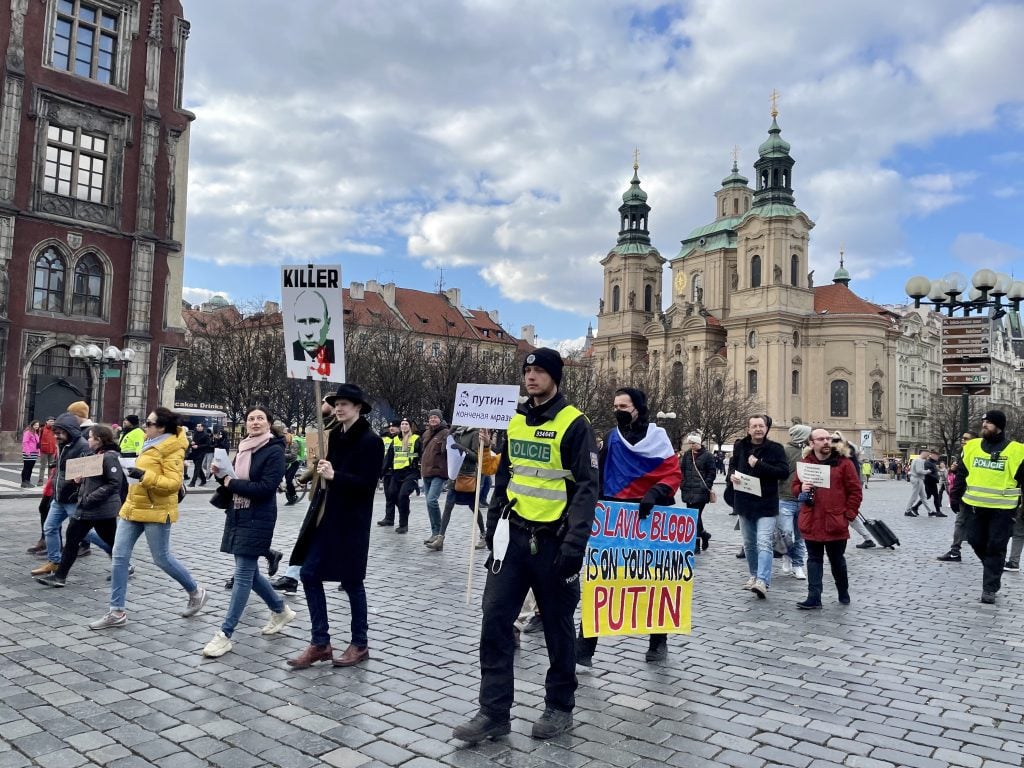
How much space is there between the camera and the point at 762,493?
8.82m

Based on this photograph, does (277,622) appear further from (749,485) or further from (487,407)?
(749,485)

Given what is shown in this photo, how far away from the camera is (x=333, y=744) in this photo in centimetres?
443

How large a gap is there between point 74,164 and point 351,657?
103 feet

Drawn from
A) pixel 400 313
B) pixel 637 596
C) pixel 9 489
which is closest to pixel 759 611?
pixel 637 596

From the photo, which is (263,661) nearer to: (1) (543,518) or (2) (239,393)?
(1) (543,518)

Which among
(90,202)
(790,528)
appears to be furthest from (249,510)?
(90,202)

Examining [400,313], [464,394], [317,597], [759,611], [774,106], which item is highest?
[774,106]

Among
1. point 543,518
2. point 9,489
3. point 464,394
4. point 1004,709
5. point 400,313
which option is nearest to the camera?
point 543,518

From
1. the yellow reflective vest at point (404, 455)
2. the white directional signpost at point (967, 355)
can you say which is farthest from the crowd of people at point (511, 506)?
the white directional signpost at point (967, 355)

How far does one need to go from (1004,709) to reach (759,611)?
3.09 meters

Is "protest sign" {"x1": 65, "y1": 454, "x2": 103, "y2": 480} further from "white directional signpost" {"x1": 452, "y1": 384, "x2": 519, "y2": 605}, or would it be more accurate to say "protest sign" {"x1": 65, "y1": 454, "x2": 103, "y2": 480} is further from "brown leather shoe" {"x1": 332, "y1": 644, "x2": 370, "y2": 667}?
"white directional signpost" {"x1": 452, "y1": 384, "x2": 519, "y2": 605}

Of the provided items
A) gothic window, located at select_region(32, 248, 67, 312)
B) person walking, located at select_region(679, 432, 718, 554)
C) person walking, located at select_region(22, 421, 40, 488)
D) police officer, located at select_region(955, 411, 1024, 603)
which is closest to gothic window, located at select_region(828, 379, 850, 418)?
gothic window, located at select_region(32, 248, 67, 312)

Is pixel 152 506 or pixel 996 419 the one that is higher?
pixel 996 419

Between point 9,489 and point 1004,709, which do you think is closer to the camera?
point 1004,709
